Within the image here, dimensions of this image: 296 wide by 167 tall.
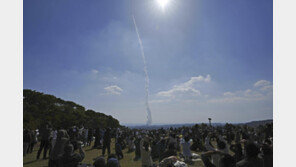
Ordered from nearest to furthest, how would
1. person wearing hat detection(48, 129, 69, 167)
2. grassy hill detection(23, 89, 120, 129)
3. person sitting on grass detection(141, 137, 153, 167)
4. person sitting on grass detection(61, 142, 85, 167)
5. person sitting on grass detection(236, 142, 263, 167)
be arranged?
person sitting on grass detection(236, 142, 263, 167) < person sitting on grass detection(61, 142, 85, 167) < person wearing hat detection(48, 129, 69, 167) < person sitting on grass detection(141, 137, 153, 167) < grassy hill detection(23, 89, 120, 129)

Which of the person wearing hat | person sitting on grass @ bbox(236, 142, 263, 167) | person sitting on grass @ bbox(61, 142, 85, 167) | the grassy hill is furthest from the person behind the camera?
the grassy hill

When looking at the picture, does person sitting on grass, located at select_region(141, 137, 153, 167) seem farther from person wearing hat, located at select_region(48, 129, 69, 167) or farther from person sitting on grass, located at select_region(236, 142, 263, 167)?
person sitting on grass, located at select_region(236, 142, 263, 167)

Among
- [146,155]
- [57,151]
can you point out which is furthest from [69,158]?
[146,155]

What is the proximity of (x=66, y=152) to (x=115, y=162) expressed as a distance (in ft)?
4.49

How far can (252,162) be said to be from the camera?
3.39 metres

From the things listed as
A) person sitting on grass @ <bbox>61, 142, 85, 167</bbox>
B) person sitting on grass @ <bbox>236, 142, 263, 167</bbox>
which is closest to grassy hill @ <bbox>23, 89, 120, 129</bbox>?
person sitting on grass @ <bbox>61, 142, 85, 167</bbox>

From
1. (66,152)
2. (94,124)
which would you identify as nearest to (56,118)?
(94,124)

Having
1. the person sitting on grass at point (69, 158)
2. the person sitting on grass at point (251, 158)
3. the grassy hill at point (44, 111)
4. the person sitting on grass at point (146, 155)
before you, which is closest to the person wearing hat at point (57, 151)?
the person sitting on grass at point (69, 158)

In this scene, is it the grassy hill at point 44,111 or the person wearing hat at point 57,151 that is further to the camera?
the grassy hill at point 44,111

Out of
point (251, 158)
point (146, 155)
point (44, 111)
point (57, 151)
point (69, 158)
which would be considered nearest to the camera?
point (251, 158)

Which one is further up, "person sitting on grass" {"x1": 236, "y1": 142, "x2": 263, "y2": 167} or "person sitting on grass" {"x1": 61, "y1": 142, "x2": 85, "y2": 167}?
"person sitting on grass" {"x1": 236, "y1": 142, "x2": 263, "y2": 167}

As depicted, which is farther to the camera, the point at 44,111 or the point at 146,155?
the point at 44,111

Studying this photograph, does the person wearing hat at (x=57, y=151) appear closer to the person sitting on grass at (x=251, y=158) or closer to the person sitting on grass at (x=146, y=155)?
the person sitting on grass at (x=146, y=155)

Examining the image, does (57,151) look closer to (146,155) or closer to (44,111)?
(146,155)
